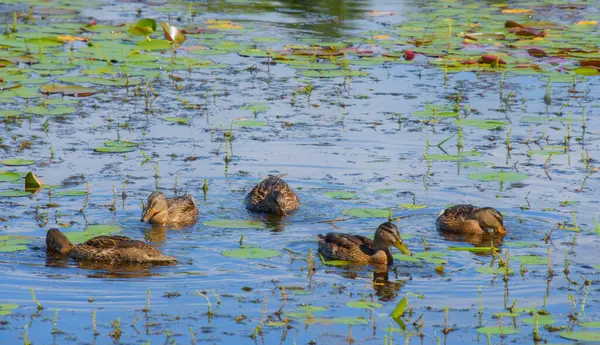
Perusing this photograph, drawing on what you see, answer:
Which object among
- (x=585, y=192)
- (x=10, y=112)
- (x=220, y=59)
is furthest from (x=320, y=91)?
(x=585, y=192)

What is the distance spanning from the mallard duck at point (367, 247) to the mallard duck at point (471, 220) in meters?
1.09

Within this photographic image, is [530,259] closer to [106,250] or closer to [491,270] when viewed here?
[491,270]

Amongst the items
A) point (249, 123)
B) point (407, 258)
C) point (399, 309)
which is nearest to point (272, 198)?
point (407, 258)

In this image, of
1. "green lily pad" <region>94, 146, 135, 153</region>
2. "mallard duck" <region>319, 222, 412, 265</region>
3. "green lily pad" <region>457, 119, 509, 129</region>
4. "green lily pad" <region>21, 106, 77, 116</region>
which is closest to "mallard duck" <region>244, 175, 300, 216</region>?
"mallard duck" <region>319, 222, 412, 265</region>

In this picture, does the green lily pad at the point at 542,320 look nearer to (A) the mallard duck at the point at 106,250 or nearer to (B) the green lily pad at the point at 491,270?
(B) the green lily pad at the point at 491,270

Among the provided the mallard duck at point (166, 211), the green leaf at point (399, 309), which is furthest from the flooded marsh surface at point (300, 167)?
the mallard duck at point (166, 211)

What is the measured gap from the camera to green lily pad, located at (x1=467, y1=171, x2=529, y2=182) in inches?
492

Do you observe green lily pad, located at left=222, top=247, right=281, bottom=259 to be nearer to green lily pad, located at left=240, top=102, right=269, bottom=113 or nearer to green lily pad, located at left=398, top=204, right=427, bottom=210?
green lily pad, located at left=398, top=204, right=427, bottom=210

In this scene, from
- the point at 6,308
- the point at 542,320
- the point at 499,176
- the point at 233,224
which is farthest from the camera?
the point at 499,176

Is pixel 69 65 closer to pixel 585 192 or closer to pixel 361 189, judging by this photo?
pixel 361 189

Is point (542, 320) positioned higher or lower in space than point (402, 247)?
lower

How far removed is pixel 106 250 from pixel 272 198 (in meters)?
2.15

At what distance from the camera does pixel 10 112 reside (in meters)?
14.6

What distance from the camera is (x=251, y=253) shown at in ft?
32.8
